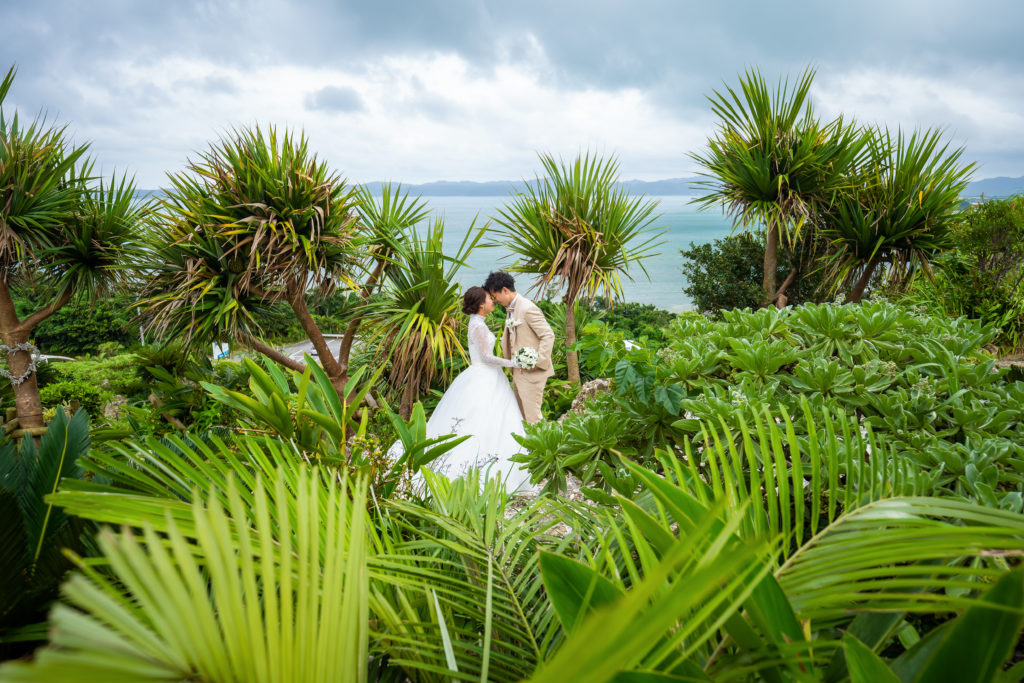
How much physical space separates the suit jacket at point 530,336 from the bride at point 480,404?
192 mm

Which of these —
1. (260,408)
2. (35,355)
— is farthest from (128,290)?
(260,408)

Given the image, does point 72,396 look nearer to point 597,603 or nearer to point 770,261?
point 597,603

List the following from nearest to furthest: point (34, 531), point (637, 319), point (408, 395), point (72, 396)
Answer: point (34, 531) < point (408, 395) < point (72, 396) < point (637, 319)

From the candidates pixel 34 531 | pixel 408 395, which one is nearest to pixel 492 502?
pixel 34 531

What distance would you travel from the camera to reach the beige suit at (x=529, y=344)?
5.50 meters

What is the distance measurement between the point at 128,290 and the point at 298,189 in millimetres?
2202

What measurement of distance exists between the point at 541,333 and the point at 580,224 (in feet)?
5.30

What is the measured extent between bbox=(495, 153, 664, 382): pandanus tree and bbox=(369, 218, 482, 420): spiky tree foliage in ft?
2.59

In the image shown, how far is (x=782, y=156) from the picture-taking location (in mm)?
7504

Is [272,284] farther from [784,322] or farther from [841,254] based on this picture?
[841,254]

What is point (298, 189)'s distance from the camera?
5.41 metres

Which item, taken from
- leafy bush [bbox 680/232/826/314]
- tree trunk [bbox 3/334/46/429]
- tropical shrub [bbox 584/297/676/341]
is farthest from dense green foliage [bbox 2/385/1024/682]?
leafy bush [bbox 680/232/826/314]

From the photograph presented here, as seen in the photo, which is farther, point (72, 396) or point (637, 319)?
point (637, 319)

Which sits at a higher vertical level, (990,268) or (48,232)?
(990,268)
